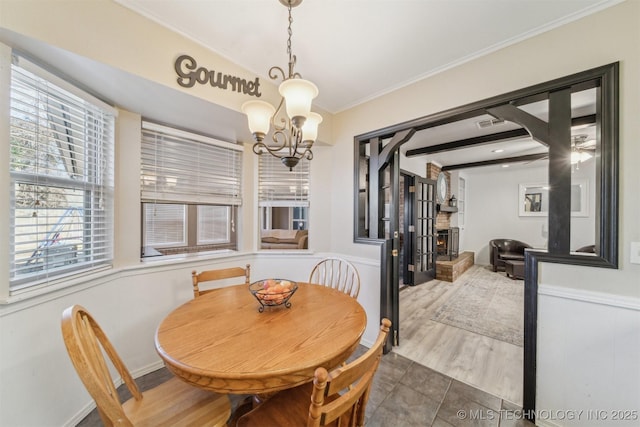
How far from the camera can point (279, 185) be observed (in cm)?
277

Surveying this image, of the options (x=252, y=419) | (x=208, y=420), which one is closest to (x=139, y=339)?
(x=208, y=420)

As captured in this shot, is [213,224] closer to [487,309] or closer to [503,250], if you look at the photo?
[487,309]

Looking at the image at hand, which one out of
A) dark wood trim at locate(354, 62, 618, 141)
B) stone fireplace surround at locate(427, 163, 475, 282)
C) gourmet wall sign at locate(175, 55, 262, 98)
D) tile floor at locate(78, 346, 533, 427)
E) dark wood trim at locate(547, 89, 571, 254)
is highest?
gourmet wall sign at locate(175, 55, 262, 98)

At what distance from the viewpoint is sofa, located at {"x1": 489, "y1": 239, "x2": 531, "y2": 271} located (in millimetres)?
5343

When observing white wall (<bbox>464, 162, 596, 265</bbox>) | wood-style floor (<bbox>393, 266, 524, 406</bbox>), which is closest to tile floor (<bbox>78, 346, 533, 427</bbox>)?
wood-style floor (<bbox>393, 266, 524, 406</bbox>)

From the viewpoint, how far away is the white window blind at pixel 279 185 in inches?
108

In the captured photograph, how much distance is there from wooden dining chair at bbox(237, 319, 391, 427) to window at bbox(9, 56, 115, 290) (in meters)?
1.50

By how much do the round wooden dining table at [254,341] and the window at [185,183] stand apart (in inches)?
45.6

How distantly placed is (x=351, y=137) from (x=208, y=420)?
2.55 metres

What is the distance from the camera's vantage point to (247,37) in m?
1.63

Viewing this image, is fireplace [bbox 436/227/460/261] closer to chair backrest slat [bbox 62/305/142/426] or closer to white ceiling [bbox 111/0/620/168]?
white ceiling [bbox 111/0/620/168]

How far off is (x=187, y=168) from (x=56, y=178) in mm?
963

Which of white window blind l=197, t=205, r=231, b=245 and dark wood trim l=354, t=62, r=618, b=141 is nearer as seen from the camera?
dark wood trim l=354, t=62, r=618, b=141

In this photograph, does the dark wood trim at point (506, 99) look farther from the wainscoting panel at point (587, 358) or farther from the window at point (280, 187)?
the wainscoting panel at point (587, 358)
